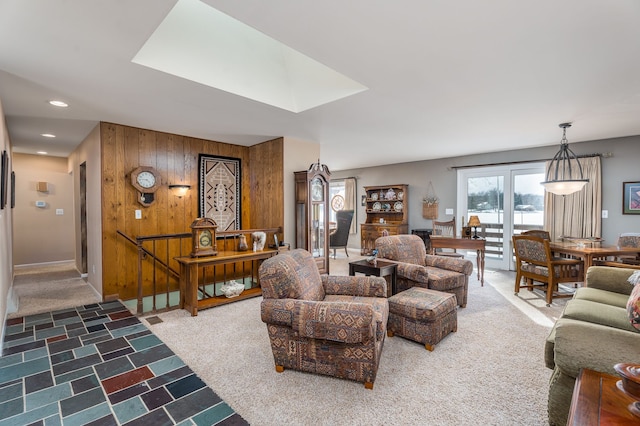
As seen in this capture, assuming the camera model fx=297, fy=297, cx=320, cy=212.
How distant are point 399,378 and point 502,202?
5.23 meters

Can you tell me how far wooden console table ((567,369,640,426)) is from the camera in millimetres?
1103

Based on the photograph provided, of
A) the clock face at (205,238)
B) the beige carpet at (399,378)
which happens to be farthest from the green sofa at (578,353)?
the clock face at (205,238)

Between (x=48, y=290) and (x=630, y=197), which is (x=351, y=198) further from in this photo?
(x=48, y=290)

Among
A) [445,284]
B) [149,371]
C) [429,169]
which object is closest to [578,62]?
[445,284]

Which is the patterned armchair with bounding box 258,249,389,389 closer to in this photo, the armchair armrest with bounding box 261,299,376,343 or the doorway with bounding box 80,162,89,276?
the armchair armrest with bounding box 261,299,376,343

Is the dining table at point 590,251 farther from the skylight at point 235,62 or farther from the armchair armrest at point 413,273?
the skylight at point 235,62

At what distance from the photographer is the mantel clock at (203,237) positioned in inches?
149

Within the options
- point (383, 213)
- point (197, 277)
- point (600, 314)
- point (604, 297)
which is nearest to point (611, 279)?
point (604, 297)

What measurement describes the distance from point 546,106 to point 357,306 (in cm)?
331

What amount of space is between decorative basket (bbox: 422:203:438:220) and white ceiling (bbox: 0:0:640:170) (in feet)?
8.50

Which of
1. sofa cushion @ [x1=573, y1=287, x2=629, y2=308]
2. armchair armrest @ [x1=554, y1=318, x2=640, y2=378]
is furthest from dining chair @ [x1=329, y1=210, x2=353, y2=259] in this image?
armchair armrest @ [x1=554, y1=318, x2=640, y2=378]

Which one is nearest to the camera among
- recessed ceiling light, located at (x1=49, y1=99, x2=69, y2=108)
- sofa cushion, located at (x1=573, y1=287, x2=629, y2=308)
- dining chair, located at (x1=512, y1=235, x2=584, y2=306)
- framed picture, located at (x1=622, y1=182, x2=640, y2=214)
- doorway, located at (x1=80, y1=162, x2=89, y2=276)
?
sofa cushion, located at (x1=573, y1=287, x2=629, y2=308)

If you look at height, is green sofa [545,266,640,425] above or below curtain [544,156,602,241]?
below

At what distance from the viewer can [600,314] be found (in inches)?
84.7
